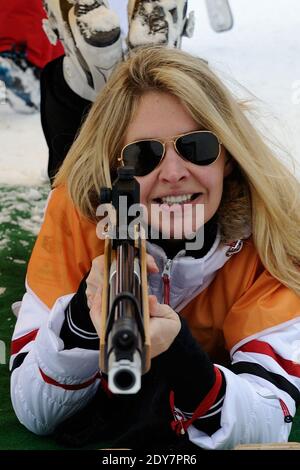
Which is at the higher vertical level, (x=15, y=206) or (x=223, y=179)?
(x=223, y=179)

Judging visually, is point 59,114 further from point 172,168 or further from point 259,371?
point 259,371

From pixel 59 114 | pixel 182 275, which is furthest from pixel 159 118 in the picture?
pixel 59 114

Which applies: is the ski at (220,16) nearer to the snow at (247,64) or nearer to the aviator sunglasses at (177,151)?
the snow at (247,64)

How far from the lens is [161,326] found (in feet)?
4.00

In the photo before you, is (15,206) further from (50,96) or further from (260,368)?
(260,368)

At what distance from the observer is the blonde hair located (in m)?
1.72

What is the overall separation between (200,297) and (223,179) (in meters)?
0.28

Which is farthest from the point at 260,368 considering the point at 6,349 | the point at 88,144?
the point at 6,349

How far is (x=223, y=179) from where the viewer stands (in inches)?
70.3

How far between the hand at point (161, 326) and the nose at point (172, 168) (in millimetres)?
424

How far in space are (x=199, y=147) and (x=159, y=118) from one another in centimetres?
11

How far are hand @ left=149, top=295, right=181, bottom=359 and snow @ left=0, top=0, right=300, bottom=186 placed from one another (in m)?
2.44

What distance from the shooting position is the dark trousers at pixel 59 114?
8.22ft

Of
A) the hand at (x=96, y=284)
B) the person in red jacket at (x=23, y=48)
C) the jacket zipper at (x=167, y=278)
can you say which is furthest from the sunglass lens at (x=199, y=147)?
the person in red jacket at (x=23, y=48)
